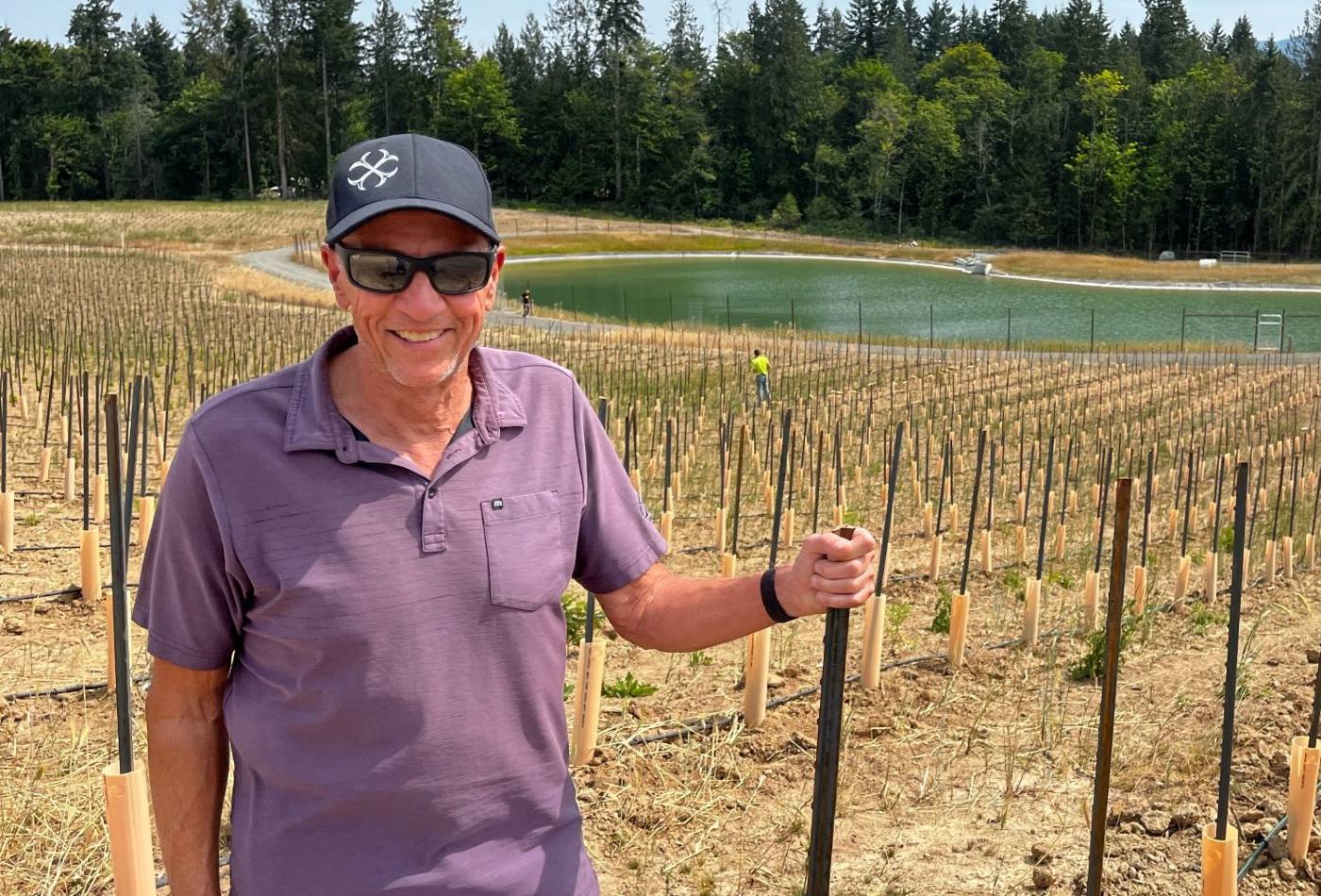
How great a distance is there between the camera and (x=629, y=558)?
78.5 inches

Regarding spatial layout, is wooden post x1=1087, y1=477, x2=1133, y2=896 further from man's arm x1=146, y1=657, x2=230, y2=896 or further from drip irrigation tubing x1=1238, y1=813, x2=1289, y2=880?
man's arm x1=146, y1=657, x2=230, y2=896

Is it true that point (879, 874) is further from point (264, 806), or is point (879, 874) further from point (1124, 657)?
point (1124, 657)

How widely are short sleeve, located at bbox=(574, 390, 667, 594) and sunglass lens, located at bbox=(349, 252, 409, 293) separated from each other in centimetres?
34

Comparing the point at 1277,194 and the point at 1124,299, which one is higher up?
the point at 1277,194

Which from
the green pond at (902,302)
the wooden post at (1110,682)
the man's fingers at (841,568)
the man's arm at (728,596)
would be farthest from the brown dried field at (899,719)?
the green pond at (902,302)

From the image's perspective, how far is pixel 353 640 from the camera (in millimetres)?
1669

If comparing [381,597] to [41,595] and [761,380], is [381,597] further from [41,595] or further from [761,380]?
[761,380]

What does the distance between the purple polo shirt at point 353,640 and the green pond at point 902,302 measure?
73.3 feet

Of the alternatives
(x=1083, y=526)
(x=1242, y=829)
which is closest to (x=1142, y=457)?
(x=1083, y=526)

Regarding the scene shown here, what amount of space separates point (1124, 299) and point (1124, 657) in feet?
117

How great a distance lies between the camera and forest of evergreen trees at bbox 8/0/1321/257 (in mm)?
52781

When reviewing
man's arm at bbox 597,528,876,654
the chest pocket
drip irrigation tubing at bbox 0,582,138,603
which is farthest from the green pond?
the chest pocket

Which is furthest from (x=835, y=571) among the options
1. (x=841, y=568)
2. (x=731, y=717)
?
(x=731, y=717)

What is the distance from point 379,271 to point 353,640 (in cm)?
50
